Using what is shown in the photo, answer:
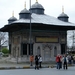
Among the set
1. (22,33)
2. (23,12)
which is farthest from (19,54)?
(23,12)

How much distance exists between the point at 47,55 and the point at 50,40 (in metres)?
2.33

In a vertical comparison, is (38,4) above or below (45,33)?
above

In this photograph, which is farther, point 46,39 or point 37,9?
point 37,9

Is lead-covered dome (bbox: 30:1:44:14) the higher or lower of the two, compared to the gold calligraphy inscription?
higher

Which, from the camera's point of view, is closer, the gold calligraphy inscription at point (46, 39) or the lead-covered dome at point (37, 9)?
the gold calligraphy inscription at point (46, 39)

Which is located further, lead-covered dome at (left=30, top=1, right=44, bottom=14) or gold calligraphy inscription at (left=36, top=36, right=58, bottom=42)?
lead-covered dome at (left=30, top=1, right=44, bottom=14)

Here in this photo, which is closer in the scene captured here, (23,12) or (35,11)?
(23,12)

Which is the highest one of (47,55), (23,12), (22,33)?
(23,12)

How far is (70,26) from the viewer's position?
156 ft

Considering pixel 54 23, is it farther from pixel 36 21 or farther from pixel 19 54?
pixel 19 54

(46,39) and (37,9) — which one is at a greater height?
(37,9)

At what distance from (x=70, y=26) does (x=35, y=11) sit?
1044cm

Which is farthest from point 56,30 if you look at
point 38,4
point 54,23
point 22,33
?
point 38,4

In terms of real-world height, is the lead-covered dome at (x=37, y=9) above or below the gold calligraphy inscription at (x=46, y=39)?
above
